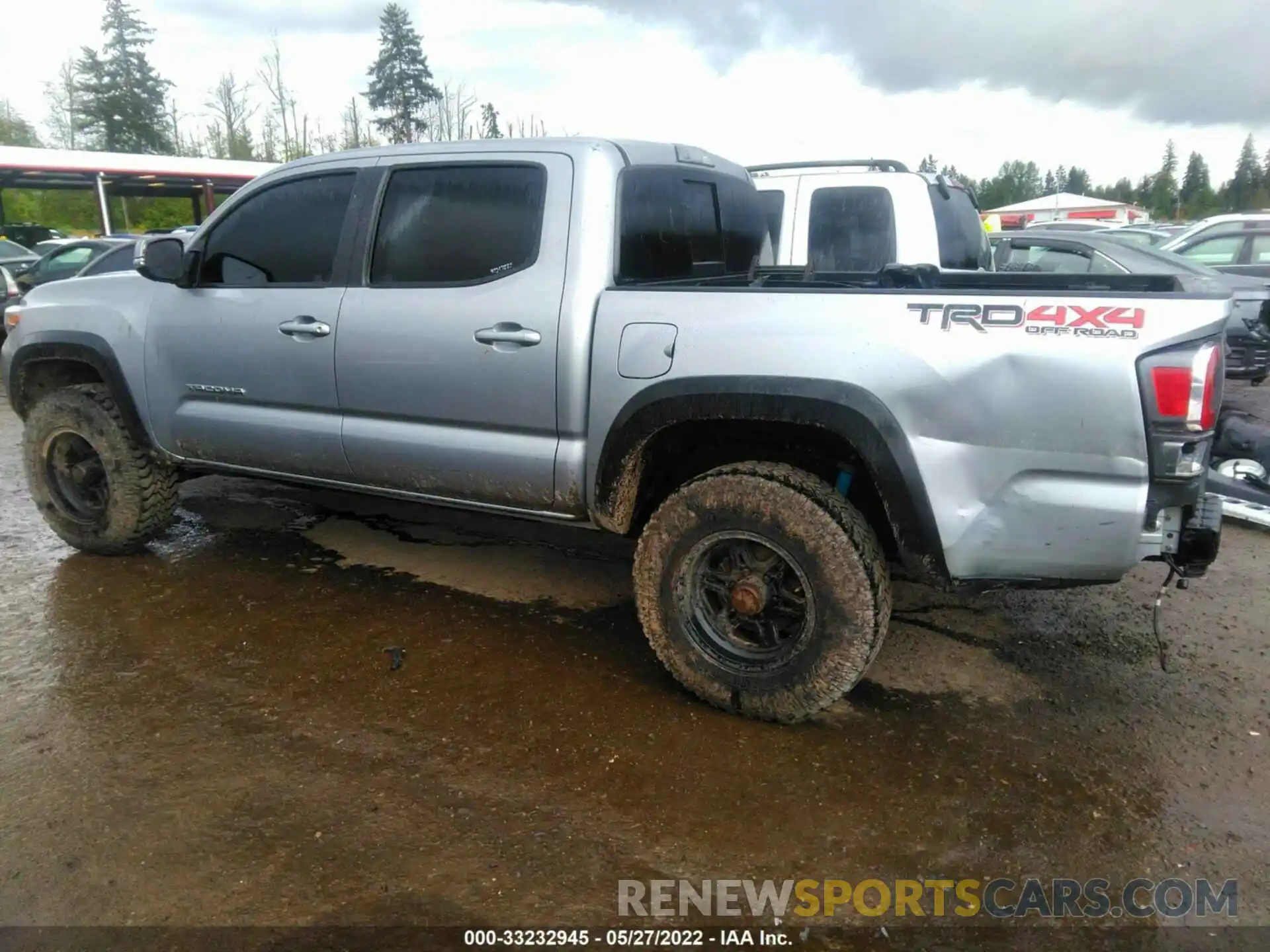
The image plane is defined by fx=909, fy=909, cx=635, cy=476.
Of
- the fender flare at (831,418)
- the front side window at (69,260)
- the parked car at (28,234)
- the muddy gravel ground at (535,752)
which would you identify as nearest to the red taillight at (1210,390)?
the fender flare at (831,418)

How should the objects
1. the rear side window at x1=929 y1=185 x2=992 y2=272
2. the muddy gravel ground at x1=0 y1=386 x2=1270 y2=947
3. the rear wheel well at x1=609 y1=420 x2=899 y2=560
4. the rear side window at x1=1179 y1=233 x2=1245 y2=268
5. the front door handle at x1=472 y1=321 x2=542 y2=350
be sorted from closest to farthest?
the muddy gravel ground at x1=0 y1=386 x2=1270 y2=947 < the rear wheel well at x1=609 y1=420 x2=899 y2=560 < the front door handle at x1=472 y1=321 x2=542 y2=350 < the rear side window at x1=929 y1=185 x2=992 y2=272 < the rear side window at x1=1179 y1=233 x2=1245 y2=268

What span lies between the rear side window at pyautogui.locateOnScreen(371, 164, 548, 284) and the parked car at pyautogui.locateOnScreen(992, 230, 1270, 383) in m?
5.65

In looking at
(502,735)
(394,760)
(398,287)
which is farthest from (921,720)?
(398,287)

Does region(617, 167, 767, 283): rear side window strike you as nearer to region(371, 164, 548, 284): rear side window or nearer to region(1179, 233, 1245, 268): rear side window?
region(371, 164, 548, 284): rear side window

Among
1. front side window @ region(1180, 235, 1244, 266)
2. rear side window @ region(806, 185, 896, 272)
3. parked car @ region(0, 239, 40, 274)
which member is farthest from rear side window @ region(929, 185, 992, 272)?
parked car @ region(0, 239, 40, 274)

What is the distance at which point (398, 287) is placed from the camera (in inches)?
142

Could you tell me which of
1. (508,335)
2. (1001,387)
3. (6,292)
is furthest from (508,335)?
(6,292)

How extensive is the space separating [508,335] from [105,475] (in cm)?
264

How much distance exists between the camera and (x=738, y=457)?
3.31 m

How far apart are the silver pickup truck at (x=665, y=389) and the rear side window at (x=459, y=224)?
1 centimetres

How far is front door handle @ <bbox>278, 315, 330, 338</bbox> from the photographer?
3738 mm

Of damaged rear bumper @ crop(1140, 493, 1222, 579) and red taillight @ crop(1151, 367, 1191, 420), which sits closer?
red taillight @ crop(1151, 367, 1191, 420)

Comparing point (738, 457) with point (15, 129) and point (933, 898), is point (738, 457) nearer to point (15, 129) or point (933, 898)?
point (933, 898)

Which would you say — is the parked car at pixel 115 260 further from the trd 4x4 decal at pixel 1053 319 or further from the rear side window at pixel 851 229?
the trd 4x4 decal at pixel 1053 319
